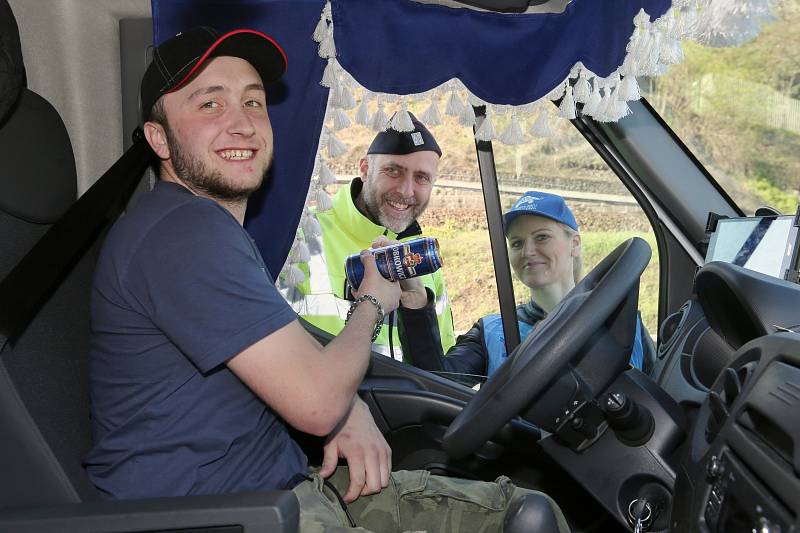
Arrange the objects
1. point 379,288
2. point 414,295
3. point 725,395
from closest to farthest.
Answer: point 725,395 < point 379,288 < point 414,295

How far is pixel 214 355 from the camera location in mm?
1097

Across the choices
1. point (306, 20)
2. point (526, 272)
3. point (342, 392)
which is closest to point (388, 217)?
point (526, 272)

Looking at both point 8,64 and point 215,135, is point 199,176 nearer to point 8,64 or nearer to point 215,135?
point 215,135

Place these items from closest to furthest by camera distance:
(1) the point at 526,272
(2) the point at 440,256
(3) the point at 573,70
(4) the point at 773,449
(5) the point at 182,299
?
(4) the point at 773,449, (5) the point at 182,299, (2) the point at 440,256, (3) the point at 573,70, (1) the point at 526,272

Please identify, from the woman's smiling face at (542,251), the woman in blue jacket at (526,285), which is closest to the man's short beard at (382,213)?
the woman in blue jacket at (526,285)

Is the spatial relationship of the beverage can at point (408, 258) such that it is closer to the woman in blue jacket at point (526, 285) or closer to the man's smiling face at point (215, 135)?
the man's smiling face at point (215, 135)

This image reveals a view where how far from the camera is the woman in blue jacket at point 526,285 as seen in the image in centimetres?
250

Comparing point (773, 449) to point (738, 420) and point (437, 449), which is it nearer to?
point (738, 420)

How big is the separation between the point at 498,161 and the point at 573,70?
536mm

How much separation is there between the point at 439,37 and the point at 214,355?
1.00 meters

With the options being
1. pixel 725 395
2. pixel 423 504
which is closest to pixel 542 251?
pixel 423 504

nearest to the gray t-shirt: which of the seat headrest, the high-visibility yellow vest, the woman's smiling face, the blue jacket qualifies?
the seat headrest

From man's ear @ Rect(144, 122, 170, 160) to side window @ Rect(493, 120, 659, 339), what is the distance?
3.52ft

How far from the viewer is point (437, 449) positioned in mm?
1761
